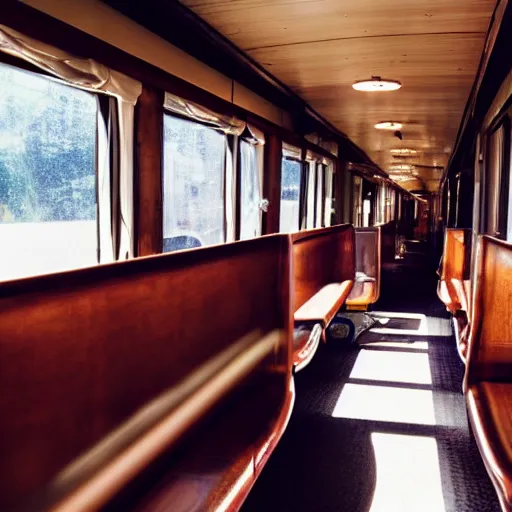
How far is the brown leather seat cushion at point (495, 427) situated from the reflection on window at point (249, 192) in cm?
424

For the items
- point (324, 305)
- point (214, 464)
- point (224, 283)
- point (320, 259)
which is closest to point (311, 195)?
point (320, 259)

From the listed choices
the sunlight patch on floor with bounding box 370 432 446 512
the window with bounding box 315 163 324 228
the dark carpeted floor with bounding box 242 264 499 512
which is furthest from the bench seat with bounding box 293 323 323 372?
the window with bounding box 315 163 324 228

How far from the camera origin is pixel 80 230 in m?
3.52

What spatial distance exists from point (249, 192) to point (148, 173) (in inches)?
105

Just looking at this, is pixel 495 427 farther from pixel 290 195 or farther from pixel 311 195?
pixel 311 195

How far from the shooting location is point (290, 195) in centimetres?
887

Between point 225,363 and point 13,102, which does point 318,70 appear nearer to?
point 13,102

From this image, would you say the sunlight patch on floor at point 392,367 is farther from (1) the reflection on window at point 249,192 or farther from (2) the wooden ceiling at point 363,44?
(2) the wooden ceiling at point 363,44

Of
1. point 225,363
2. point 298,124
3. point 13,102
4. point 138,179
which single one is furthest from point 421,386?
point 298,124

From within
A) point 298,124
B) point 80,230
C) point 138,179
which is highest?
point 298,124

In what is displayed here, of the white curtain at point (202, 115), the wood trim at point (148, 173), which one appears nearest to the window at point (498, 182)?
the white curtain at point (202, 115)

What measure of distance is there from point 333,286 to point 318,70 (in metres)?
2.43

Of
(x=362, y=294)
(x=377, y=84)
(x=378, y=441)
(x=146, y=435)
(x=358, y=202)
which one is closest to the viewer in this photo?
(x=146, y=435)

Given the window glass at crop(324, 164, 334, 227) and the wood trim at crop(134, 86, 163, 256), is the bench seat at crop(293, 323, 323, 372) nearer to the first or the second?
the wood trim at crop(134, 86, 163, 256)
